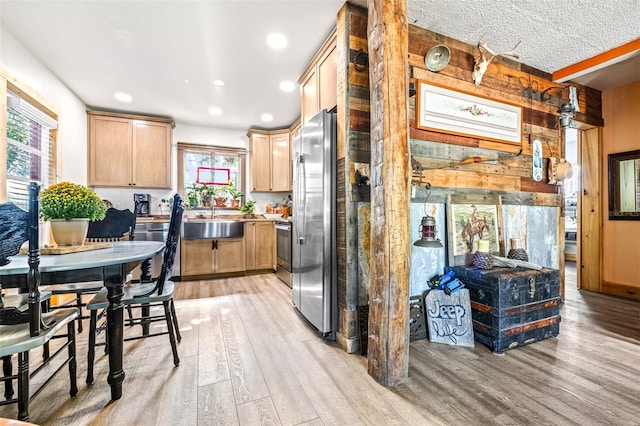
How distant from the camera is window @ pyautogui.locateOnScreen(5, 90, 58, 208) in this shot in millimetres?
2496

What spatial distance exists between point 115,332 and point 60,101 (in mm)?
3320

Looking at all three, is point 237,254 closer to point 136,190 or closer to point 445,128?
point 136,190

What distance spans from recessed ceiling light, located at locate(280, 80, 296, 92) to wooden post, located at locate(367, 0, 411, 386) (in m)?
1.75

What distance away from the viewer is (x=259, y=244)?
4.63 m

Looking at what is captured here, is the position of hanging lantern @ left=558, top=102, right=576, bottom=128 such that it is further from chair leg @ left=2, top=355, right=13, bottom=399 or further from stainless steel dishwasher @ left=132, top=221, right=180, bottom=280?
stainless steel dishwasher @ left=132, top=221, right=180, bottom=280

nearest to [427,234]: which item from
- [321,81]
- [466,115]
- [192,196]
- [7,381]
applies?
[466,115]

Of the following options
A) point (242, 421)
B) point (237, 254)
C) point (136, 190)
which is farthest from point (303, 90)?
point (136, 190)

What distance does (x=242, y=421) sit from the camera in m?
1.35

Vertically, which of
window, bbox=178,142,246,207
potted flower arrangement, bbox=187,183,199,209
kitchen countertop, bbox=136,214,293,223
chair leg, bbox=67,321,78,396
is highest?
window, bbox=178,142,246,207

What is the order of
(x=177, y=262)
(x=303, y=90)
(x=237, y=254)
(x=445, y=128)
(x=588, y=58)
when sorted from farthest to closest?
(x=237, y=254)
(x=177, y=262)
(x=303, y=90)
(x=588, y=58)
(x=445, y=128)

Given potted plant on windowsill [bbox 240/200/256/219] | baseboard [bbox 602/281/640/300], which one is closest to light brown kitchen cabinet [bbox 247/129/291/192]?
potted plant on windowsill [bbox 240/200/256/219]

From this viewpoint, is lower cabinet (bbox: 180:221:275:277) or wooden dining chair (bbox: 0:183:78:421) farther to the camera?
lower cabinet (bbox: 180:221:275:277)

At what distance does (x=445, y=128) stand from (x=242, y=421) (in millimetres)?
2613

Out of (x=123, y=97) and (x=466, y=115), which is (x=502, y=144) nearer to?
(x=466, y=115)
